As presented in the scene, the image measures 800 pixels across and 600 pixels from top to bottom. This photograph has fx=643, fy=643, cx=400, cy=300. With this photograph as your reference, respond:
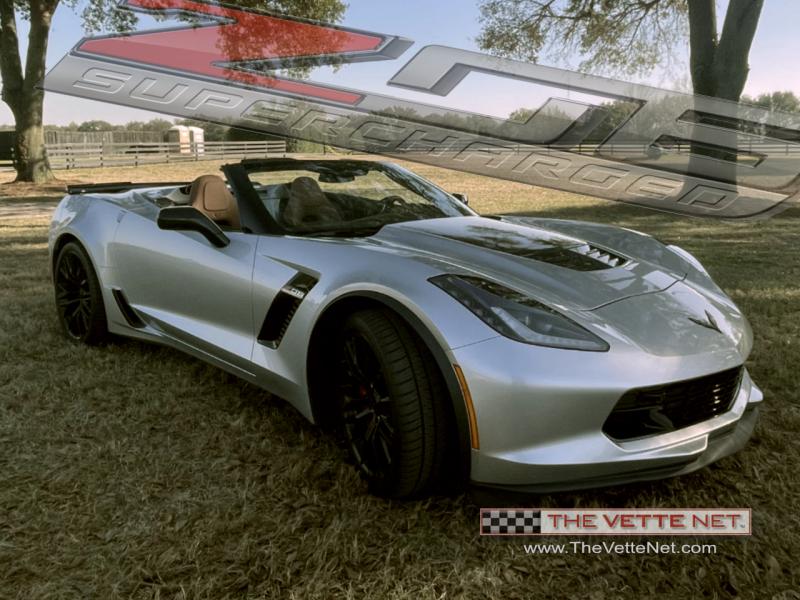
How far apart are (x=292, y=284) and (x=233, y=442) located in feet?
2.55

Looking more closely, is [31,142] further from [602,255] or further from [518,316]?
[518,316]

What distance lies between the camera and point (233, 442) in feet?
9.35

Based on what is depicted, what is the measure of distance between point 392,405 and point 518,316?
0.52 m

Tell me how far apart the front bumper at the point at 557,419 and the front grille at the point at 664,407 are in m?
0.03

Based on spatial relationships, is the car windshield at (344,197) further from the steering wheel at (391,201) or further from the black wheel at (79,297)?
the black wheel at (79,297)

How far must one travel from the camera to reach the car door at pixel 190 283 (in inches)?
115

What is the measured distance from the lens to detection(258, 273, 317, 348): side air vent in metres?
2.62

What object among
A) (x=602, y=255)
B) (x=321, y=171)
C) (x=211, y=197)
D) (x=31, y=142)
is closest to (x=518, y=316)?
(x=602, y=255)

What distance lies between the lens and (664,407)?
209cm

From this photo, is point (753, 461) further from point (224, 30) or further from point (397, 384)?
point (224, 30)

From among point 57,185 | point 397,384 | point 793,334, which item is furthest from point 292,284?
point 57,185

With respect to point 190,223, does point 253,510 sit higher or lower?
lower

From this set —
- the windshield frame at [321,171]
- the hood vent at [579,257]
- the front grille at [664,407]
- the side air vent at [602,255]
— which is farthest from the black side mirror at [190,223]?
the front grille at [664,407]

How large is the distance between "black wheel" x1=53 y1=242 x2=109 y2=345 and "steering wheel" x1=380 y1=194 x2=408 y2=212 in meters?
1.84
